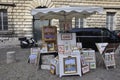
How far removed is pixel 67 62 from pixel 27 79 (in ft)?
4.76

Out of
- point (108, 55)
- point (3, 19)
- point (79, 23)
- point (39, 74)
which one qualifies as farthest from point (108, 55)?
point (3, 19)

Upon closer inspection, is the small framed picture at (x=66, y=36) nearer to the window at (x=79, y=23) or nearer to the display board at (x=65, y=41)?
the display board at (x=65, y=41)

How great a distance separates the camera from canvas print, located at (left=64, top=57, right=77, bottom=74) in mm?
7219

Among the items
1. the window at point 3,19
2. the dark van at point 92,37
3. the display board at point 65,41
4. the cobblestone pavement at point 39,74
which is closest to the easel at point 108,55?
the cobblestone pavement at point 39,74

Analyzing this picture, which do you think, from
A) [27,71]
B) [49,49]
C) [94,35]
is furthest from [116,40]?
[27,71]

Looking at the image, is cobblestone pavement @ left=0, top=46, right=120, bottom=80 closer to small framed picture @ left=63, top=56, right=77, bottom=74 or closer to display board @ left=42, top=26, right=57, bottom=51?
small framed picture @ left=63, top=56, right=77, bottom=74

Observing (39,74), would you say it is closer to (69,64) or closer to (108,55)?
(69,64)

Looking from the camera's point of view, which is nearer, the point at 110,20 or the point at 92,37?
the point at 92,37

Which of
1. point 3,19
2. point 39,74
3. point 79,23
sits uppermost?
point 3,19

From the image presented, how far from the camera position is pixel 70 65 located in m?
7.23

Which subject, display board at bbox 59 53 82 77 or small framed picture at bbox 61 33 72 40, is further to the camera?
small framed picture at bbox 61 33 72 40

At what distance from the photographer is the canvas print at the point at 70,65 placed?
23.7 feet

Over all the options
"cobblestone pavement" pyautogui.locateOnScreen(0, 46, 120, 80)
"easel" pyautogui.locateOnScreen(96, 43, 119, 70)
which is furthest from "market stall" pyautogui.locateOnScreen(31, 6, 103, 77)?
"easel" pyautogui.locateOnScreen(96, 43, 119, 70)

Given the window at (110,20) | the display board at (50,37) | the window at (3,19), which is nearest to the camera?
the display board at (50,37)
